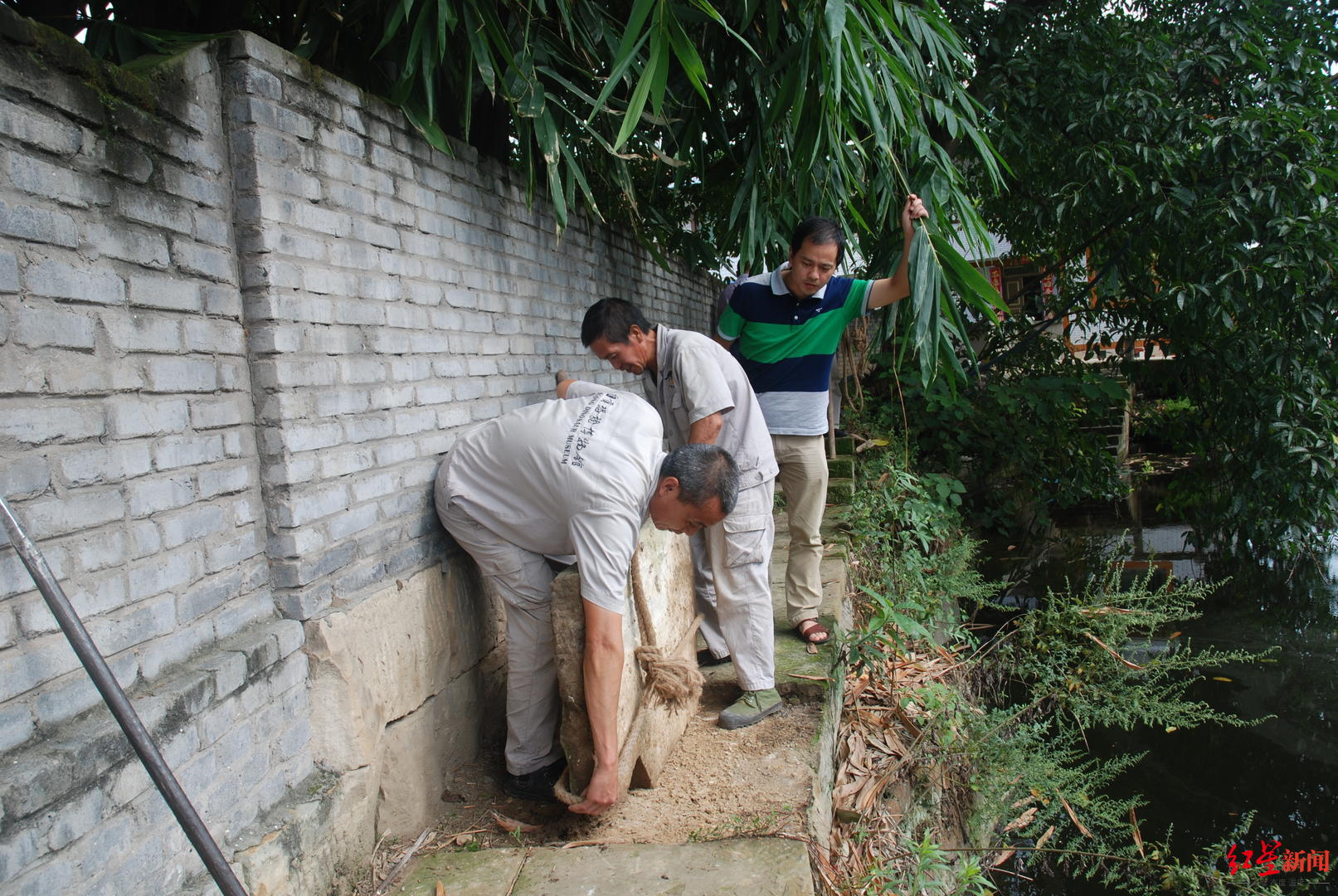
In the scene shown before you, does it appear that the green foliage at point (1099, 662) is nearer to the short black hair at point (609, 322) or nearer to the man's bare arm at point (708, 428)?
the man's bare arm at point (708, 428)

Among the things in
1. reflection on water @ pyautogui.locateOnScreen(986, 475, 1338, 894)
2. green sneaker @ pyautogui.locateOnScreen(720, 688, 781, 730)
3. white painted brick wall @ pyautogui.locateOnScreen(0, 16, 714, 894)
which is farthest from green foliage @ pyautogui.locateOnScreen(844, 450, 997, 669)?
white painted brick wall @ pyautogui.locateOnScreen(0, 16, 714, 894)

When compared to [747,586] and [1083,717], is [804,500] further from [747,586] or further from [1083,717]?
[1083,717]

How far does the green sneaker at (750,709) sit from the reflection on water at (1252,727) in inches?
81.8

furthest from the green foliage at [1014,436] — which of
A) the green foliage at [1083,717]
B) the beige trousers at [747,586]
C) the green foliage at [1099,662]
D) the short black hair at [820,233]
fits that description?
the beige trousers at [747,586]

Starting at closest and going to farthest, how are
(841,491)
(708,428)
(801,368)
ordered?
(708,428) → (801,368) → (841,491)

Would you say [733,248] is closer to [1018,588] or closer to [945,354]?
[945,354]

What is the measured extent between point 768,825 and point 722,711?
691 mm

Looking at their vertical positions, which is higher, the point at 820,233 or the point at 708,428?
the point at 820,233

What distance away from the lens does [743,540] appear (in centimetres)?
326

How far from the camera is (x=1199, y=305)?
646cm

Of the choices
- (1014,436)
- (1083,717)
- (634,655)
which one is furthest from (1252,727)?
(634,655)

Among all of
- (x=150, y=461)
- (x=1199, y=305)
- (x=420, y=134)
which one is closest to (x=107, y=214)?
(x=150, y=461)

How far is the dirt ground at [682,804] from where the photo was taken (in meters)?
2.60
